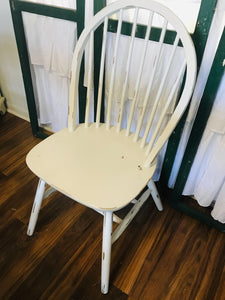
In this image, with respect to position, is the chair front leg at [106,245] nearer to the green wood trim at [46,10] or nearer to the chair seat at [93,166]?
the chair seat at [93,166]

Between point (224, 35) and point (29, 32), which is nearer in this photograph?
point (224, 35)

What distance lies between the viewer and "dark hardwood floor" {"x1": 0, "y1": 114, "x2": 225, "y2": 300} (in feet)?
2.92

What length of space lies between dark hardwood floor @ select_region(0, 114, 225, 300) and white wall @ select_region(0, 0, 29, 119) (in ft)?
2.25

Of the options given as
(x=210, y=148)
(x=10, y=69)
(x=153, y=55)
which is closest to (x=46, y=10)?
(x=153, y=55)

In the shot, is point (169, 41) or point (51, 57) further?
point (51, 57)

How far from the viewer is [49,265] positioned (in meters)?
0.94

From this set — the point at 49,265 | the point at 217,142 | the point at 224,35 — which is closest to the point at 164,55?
the point at 224,35

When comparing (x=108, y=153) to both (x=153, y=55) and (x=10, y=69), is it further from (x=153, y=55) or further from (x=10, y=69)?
(x=10, y=69)

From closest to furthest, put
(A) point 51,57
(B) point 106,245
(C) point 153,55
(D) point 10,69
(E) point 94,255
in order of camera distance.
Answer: (B) point 106,245, (C) point 153,55, (E) point 94,255, (A) point 51,57, (D) point 10,69

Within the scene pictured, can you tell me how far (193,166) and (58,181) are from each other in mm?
636

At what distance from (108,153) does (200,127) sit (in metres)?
0.38

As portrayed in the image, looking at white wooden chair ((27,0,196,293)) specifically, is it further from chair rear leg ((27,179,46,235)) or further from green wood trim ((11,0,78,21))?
green wood trim ((11,0,78,21))

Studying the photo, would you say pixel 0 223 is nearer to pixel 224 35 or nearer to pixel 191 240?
pixel 191 240

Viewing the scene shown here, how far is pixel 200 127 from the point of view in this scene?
0.89 metres
